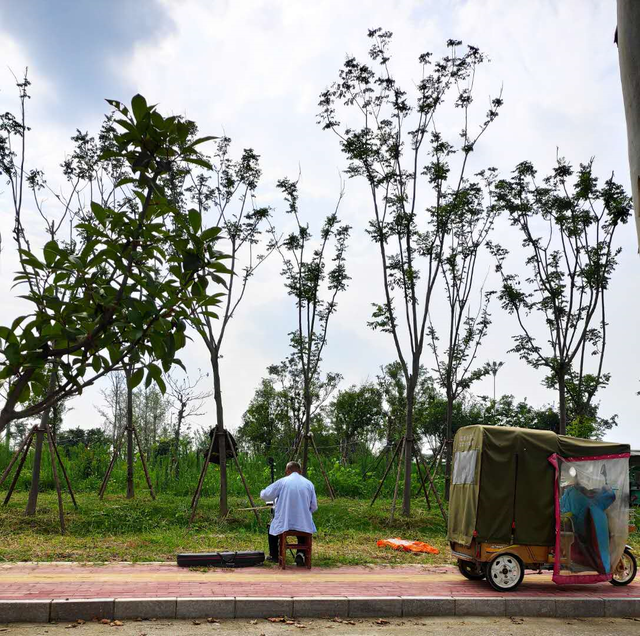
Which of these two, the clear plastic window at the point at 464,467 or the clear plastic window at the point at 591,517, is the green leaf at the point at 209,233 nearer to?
the clear plastic window at the point at 464,467

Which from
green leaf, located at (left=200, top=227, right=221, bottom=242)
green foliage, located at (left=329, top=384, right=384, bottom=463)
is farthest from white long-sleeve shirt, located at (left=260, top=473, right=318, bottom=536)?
green foliage, located at (left=329, top=384, right=384, bottom=463)

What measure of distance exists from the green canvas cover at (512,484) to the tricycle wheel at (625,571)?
1.27 meters

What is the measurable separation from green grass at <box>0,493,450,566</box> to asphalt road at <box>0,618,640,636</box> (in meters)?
3.24

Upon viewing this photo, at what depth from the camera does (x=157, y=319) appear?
4082 millimetres

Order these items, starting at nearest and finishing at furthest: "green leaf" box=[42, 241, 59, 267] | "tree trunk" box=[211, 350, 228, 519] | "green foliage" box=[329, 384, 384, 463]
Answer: "green leaf" box=[42, 241, 59, 267]
"tree trunk" box=[211, 350, 228, 519]
"green foliage" box=[329, 384, 384, 463]

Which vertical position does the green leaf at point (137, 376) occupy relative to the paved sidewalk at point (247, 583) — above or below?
above

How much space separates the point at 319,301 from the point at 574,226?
7.21 meters

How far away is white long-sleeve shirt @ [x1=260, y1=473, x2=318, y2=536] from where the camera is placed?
1067 cm

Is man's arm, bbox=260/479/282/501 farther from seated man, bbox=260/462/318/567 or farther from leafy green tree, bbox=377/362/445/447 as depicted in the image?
leafy green tree, bbox=377/362/445/447

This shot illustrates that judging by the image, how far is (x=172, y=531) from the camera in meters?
13.7

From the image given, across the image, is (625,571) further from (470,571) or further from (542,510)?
(470,571)

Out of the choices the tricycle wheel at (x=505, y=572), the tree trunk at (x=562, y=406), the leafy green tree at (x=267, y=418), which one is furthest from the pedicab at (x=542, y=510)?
the leafy green tree at (x=267, y=418)

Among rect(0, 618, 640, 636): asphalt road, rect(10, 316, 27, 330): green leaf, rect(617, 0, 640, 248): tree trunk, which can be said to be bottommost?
rect(0, 618, 640, 636): asphalt road

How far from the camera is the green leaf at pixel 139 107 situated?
3.91m
